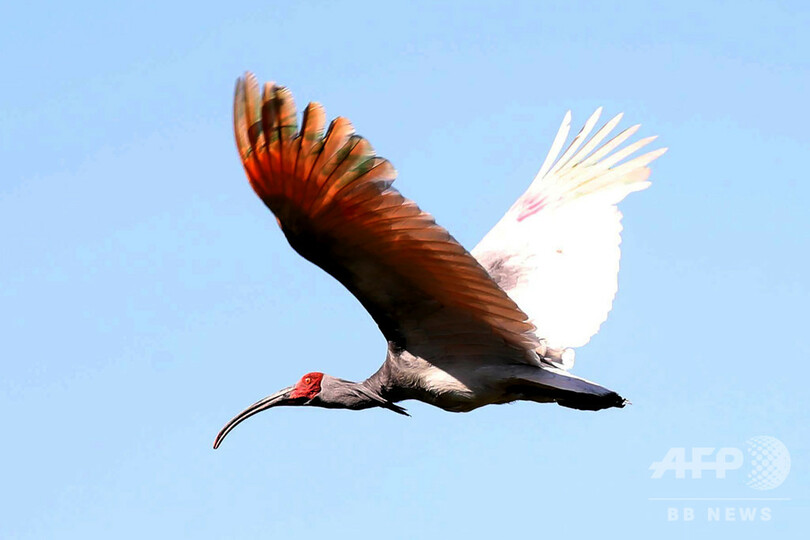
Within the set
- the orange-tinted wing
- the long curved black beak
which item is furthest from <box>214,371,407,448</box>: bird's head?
the orange-tinted wing

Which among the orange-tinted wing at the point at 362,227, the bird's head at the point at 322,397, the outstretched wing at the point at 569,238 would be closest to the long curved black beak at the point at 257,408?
the bird's head at the point at 322,397

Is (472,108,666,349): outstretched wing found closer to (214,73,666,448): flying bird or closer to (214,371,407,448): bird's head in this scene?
(214,73,666,448): flying bird

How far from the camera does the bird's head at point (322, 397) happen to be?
1246cm

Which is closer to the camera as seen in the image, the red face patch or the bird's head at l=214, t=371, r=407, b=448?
the bird's head at l=214, t=371, r=407, b=448

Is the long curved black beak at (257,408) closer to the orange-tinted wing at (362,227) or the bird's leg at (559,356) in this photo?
the orange-tinted wing at (362,227)

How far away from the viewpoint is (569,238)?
45.1 feet

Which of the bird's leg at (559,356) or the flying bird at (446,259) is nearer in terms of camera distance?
the flying bird at (446,259)

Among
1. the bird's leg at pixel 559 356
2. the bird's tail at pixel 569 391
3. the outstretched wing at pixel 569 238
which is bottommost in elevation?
the bird's tail at pixel 569 391

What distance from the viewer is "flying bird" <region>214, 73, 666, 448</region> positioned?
955 centimetres

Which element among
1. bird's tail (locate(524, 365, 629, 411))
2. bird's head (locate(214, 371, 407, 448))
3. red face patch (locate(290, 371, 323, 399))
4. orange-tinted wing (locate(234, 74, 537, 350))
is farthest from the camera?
red face patch (locate(290, 371, 323, 399))

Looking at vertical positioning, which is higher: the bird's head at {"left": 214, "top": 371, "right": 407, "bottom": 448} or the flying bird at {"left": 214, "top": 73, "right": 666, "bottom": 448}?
the flying bird at {"left": 214, "top": 73, "right": 666, "bottom": 448}

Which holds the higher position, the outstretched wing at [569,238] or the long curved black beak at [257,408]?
the outstretched wing at [569,238]

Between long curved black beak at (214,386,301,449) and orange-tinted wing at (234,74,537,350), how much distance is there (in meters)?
1.75

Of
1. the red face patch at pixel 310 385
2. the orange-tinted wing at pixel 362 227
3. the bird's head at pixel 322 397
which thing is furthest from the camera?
the red face patch at pixel 310 385
